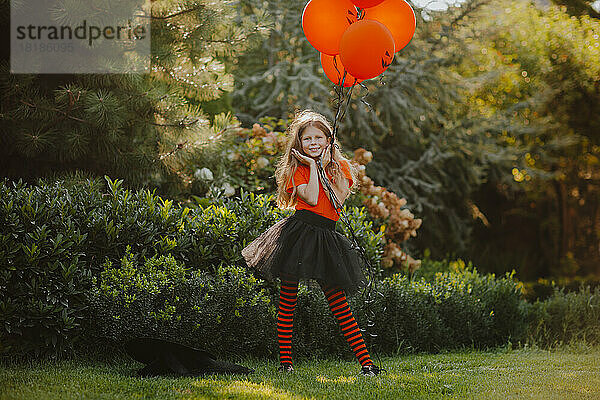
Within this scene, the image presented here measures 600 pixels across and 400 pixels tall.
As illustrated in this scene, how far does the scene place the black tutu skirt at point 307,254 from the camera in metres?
3.42

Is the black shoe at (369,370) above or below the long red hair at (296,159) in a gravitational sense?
below

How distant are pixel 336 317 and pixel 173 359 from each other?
98cm

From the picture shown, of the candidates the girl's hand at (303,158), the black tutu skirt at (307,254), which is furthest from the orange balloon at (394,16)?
the black tutu skirt at (307,254)

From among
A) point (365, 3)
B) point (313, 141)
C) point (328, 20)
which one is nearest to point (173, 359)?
point (313, 141)

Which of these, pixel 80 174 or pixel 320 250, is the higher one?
pixel 80 174

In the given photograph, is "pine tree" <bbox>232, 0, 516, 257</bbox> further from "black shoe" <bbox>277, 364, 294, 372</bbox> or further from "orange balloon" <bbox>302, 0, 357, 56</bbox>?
"black shoe" <bbox>277, 364, 294, 372</bbox>

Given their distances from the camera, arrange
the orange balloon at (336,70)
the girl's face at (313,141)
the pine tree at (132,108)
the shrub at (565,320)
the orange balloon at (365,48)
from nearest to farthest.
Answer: the orange balloon at (365,48) → the girl's face at (313,141) → the orange balloon at (336,70) → the pine tree at (132,108) → the shrub at (565,320)

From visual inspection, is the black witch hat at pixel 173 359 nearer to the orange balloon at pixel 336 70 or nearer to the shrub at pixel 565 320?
the orange balloon at pixel 336 70

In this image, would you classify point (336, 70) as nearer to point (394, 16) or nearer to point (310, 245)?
point (394, 16)

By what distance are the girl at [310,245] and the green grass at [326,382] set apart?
0.26m

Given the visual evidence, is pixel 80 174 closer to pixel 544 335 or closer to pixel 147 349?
pixel 147 349

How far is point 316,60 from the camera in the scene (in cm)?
789

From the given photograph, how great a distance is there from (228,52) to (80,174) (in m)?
1.67

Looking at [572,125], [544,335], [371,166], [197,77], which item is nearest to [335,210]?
[197,77]
